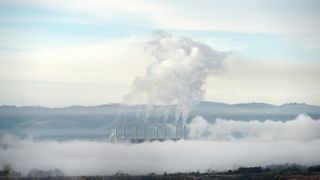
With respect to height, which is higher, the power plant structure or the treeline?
the power plant structure

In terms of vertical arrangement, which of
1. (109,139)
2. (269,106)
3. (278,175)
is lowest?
(278,175)

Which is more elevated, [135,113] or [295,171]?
[135,113]

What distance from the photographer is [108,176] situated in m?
54.7

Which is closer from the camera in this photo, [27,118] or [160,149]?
[27,118]

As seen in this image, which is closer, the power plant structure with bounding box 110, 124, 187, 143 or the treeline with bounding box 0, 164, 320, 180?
the treeline with bounding box 0, 164, 320, 180

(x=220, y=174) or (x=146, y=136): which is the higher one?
(x=146, y=136)

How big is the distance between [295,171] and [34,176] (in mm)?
28771

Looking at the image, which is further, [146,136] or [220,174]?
[146,136]

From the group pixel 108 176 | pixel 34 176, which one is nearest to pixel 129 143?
pixel 108 176

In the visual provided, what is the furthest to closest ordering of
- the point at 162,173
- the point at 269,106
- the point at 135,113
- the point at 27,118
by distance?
the point at 269,106 < the point at 135,113 < the point at 27,118 < the point at 162,173

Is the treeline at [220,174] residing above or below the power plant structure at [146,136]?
below

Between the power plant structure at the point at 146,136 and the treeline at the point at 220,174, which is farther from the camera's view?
the power plant structure at the point at 146,136

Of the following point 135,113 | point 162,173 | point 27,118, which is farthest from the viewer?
point 135,113

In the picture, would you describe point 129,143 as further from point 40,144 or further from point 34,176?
point 34,176
